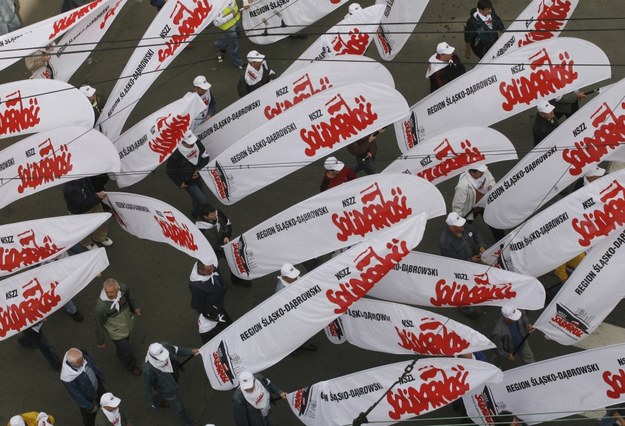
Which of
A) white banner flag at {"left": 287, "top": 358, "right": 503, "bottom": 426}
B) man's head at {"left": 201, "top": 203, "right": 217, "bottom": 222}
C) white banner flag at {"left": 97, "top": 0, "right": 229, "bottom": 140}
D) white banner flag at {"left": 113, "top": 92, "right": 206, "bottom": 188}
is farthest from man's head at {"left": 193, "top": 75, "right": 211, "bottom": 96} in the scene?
white banner flag at {"left": 287, "top": 358, "right": 503, "bottom": 426}

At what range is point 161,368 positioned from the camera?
10391 mm

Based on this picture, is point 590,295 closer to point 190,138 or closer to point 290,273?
point 290,273

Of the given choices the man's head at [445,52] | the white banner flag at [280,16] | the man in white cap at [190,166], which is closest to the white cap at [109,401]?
the man in white cap at [190,166]

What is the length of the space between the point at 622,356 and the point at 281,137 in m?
4.88

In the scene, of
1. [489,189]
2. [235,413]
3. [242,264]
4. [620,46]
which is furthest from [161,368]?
[620,46]

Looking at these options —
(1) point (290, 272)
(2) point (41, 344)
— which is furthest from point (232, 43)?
(2) point (41, 344)

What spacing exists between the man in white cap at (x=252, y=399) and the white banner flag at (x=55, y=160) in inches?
137

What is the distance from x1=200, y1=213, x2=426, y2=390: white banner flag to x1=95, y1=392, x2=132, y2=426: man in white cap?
1.12m

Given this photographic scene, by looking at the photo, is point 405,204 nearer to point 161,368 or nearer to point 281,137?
point 281,137

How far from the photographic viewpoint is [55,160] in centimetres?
1176

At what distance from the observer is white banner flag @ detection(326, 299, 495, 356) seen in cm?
990

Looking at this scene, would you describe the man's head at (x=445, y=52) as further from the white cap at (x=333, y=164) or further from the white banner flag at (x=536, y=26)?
the white cap at (x=333, y=164)

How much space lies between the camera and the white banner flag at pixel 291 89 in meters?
12.2

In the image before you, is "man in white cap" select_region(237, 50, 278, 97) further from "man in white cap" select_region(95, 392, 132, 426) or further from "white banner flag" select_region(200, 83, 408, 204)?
"man in white cap" select_region(95, 392, 132, 426)
